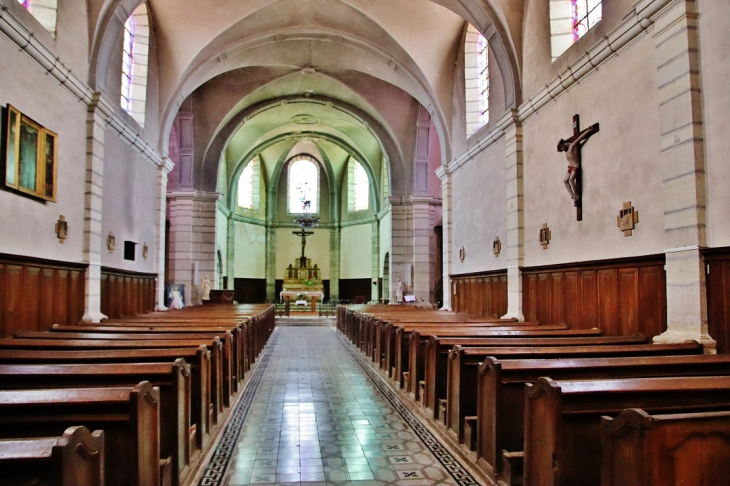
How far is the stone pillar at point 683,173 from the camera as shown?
576cm

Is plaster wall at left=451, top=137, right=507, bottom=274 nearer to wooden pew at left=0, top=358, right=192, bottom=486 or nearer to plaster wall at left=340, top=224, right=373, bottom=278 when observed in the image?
wooden pew at left=0, top=358, right=192, bottom=486

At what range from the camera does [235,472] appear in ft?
13.7

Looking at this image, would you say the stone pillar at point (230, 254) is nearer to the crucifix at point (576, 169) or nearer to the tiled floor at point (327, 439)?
the tiled floor at point (327, 439)

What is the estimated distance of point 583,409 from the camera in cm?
308

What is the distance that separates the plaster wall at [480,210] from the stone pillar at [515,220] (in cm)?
47

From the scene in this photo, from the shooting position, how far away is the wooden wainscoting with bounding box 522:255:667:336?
6625mm

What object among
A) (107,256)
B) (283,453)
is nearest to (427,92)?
(107,256)

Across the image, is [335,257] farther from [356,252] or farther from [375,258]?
[375,258]

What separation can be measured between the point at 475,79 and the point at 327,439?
1096cm

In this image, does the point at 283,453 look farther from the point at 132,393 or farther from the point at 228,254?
the point at 228,254

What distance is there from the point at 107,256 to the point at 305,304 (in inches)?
604

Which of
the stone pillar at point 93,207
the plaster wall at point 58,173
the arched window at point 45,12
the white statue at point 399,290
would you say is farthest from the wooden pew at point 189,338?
the white statue at point 399,290


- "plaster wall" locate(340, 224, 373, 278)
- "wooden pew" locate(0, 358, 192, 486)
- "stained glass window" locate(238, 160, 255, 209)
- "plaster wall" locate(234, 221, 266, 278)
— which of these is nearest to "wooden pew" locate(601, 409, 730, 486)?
"wooden pew" locate(0, 358, 192, 486)

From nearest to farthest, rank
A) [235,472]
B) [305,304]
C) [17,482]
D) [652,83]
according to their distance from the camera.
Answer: [17,482] → [235,472] → [652,83] → [305,304]
